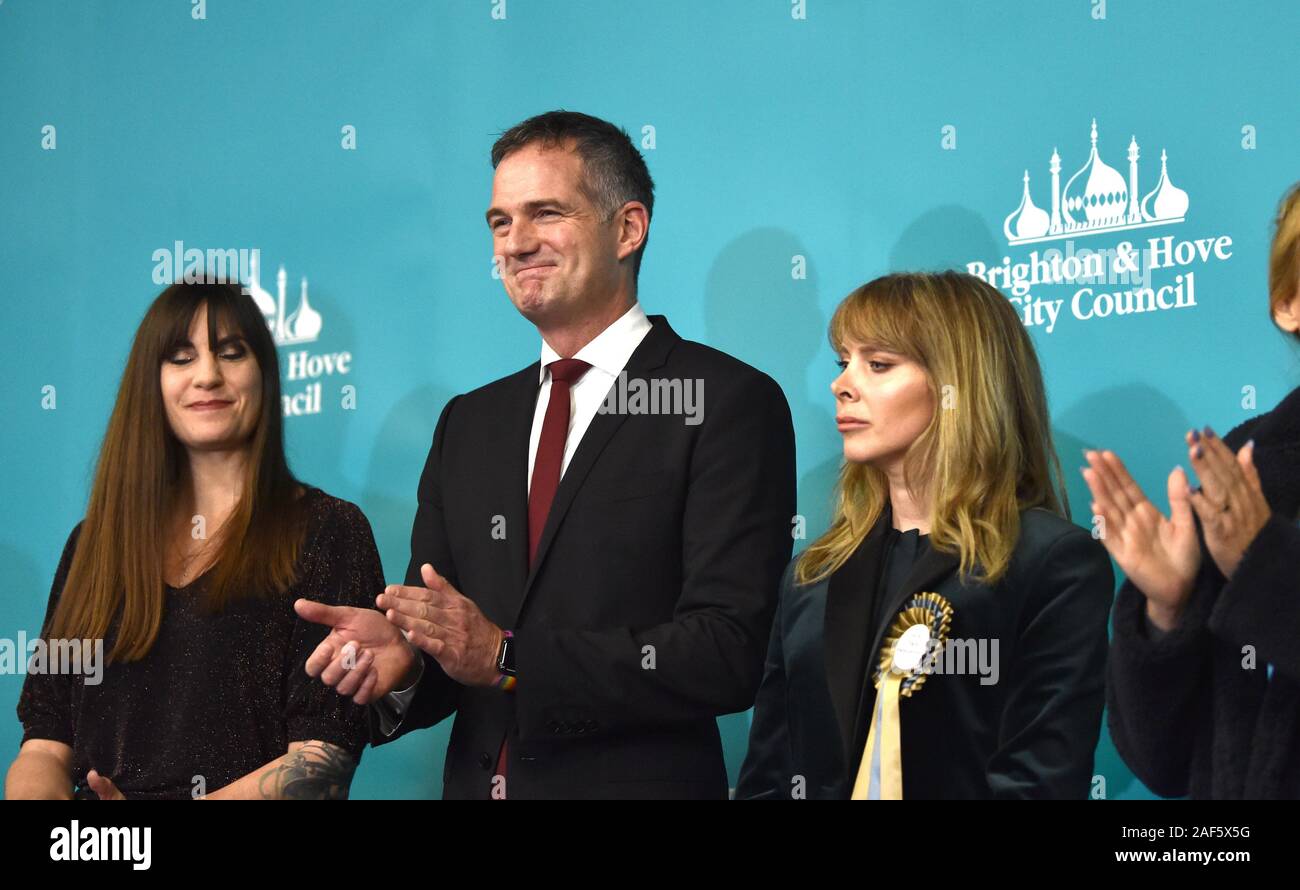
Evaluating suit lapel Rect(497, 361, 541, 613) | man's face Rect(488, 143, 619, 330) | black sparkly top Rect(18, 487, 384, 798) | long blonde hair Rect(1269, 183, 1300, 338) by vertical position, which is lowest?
black sparkly top Rect(18, 487, 384, 798)

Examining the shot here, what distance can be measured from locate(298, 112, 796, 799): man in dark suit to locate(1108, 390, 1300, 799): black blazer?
73cm

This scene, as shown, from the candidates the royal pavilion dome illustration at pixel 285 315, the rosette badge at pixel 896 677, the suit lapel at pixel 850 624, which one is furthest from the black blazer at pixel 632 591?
the royal pavilion dome illustration at pixel 285 315

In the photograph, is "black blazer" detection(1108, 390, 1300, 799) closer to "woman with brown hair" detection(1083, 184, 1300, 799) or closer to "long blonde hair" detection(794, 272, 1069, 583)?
"woman with brown hair" detection(1083, 184, 1300, 799)

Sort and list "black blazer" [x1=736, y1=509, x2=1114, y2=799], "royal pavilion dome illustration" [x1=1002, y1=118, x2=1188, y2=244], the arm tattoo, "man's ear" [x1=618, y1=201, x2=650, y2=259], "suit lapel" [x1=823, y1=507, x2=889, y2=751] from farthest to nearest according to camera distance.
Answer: "royal pavilion dome illustration" [x1=1002, y1=118, x2=1188, y2=244] < "man's ear" [x1=618, y1=201, x2=650, y2=259] < the arm tattoo < "suit lapel" [x1=823, y1=507, x2=889, y2=751] < "black blazer" [x1=736, y1=509, x2=1114, y2=799]

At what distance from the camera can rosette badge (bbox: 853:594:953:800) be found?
2.67 m

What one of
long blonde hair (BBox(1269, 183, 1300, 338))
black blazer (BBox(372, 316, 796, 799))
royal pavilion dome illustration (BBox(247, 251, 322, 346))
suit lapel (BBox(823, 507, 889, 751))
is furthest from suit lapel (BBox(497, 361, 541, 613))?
long blonde hair (BBox(1269, 183, 1300, 338))

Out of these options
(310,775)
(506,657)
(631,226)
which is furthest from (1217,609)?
Answer: (310,775)

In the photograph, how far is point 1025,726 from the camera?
8.78 ft

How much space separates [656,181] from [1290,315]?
1829 mm

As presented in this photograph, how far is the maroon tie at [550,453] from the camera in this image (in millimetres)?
3004

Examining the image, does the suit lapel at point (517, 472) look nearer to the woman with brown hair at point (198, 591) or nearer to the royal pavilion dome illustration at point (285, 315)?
the woman with brown hair at point (198, 591)

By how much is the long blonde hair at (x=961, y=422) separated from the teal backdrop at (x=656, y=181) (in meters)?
0.60

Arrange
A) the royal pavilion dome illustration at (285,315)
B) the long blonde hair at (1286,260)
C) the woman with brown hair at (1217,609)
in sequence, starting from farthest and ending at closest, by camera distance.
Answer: the royal pavilion dome illustration at (285,315) → the long blonde hair at (1286,260) → the woman with brown hair at (1217,609)

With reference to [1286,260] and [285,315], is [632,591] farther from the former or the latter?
[285,315]
